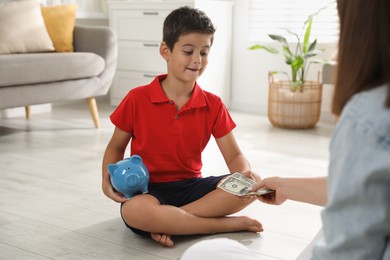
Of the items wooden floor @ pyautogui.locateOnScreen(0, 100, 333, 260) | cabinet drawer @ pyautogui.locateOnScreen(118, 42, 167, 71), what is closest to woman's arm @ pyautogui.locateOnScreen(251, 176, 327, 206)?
wooden floor @ pyautogui.locateOnScreen(0, 100, 333, 260)

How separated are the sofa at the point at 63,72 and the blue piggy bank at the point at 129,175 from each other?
4.97ft

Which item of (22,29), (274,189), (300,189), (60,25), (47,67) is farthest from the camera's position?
(60,25)

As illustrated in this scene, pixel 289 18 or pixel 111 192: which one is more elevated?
pixel 289 18

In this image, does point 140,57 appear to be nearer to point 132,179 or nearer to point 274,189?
point 132,179

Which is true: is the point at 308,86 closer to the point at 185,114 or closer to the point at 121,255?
the point at 185,114

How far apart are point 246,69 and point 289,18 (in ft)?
1.68

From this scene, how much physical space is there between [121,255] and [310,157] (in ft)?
4.79

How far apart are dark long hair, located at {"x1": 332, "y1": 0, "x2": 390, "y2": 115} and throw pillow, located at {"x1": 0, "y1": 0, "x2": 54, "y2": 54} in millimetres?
2870

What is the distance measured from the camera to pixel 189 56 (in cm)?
166

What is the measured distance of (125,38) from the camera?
407 centimetres

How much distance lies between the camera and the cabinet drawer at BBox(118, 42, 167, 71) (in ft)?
12.9

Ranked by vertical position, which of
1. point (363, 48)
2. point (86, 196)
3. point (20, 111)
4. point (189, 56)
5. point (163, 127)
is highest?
point (363, 48)

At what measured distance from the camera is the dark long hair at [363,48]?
526 millimetres

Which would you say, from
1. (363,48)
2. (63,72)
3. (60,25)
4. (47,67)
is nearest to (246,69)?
(60,25)
